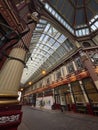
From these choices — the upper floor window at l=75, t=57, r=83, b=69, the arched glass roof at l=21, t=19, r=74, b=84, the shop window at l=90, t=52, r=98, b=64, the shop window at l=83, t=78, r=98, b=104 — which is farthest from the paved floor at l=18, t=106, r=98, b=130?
the arched glass roof at l=21, t=19, r=74, b=84

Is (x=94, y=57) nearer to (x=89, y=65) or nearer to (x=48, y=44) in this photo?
(x=89, y=65)

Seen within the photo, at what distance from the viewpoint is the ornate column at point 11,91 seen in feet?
6.81

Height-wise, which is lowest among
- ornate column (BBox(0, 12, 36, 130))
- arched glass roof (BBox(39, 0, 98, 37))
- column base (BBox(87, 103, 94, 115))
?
column base (BBox(87, 103, 94, 115))

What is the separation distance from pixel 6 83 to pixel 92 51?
12.0 metres

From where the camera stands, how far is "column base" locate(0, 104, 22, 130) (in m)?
1.99

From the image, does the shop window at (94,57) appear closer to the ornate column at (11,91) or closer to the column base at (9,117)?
the ornate column at (11,91)

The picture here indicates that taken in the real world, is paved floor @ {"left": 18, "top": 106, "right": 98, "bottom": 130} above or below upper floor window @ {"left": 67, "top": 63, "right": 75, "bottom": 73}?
below

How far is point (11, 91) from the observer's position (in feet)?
8.16

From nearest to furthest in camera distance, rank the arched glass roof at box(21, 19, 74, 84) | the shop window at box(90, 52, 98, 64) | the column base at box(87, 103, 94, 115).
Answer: the column base at box(87, 103, 94, 115) → the shop window at box(90, 52, 98, 64) → the arched glass roof at box(21, 19, 74, 84)

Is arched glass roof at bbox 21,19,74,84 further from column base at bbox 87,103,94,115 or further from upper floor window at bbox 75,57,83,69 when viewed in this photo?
column base at bbox 87,103,94,115

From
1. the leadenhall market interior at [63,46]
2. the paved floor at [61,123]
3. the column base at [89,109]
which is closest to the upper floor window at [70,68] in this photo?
the leadenhall market interior at [63,46]

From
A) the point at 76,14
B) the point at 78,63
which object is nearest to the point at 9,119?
the point at 78,63

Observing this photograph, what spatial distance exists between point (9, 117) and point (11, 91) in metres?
0.64

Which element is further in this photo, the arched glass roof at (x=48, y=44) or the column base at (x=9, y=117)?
the arched glass roof at (x=48, y=44)
